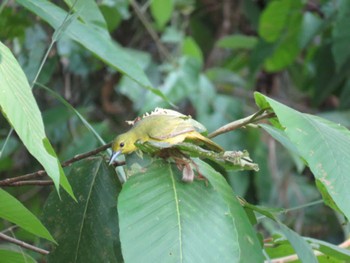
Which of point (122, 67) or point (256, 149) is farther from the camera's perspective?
point (256, 149)

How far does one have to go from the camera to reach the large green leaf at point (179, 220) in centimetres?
88

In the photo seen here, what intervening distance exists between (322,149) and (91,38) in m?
0.49

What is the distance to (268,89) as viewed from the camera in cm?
388

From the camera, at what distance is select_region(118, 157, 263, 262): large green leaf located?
0.88 meters

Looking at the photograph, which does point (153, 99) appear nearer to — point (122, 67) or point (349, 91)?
point (349, 91)

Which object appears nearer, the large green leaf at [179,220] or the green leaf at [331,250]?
the large green leaf at [179,220]

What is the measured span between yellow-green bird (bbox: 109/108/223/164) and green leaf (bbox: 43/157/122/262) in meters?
0.04

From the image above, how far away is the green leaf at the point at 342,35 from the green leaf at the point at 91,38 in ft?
5.30

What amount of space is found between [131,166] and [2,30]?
1258mm

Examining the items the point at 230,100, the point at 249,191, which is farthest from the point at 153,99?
the point at 249,191

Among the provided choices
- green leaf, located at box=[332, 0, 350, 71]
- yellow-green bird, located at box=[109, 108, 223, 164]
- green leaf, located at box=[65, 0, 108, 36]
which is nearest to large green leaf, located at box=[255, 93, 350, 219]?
yellow-green bird, located at box=[109, 108, 223, 164]

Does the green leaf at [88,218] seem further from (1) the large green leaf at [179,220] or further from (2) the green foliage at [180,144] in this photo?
(1) the large green leaf at [179,220]

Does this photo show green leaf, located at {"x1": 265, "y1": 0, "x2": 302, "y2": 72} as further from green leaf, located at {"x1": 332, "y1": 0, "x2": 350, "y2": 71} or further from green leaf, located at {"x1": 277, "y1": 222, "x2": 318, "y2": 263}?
green leaf, located at {"x1": 277, "y1": 222, "x2": 318, "y2": 263}

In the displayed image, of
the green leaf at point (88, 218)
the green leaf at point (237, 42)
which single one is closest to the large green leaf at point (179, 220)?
the green leaf at point (88, 218)
